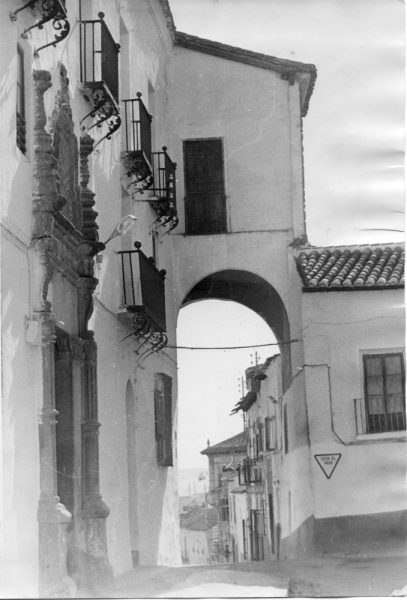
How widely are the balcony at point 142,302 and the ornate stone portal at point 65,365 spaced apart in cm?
36

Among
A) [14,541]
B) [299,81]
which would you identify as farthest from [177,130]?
[14,541]

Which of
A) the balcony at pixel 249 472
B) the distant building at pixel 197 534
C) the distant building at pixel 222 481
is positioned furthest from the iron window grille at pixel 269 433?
the distant building at pixel 197 534

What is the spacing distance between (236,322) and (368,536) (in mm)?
1628

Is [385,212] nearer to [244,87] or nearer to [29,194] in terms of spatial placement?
[244,87]

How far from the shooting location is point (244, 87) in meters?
8.38

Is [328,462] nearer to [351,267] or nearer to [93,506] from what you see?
[351,267]

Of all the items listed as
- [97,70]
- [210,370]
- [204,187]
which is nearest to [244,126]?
[204,187]

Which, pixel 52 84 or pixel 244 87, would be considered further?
pixel 244 87

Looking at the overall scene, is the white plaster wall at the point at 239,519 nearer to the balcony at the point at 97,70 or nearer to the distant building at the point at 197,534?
the distant building at the point at 197,534

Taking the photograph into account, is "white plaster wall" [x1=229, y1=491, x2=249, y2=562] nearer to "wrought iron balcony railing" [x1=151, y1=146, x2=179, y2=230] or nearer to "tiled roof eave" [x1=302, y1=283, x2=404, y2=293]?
"tiled roof eave" [x1=302, y1=283, x2=404, y2=293]

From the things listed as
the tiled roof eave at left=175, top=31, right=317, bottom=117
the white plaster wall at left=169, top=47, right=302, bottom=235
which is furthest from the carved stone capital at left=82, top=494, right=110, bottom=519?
the tiled roof eave at left=175, top=31, right=317, bottom=117

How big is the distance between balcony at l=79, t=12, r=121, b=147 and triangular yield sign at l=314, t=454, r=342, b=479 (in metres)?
2.62

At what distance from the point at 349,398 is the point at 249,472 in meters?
0.85

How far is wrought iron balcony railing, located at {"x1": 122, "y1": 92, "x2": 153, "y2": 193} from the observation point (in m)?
8.23
